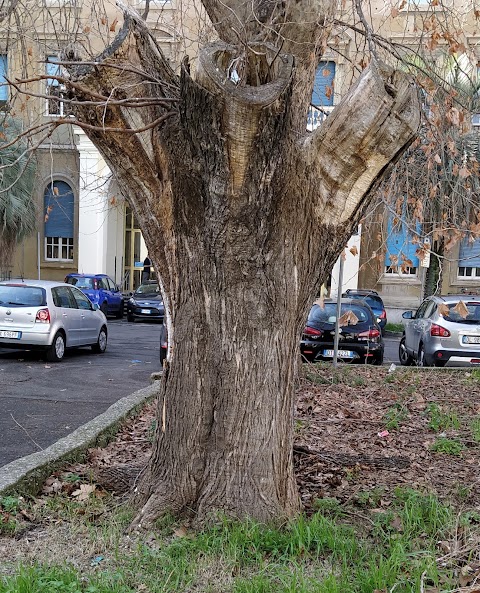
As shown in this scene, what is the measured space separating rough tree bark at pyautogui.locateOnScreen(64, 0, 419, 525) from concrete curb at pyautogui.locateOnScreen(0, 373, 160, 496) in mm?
941

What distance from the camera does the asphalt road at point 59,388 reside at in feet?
24.0

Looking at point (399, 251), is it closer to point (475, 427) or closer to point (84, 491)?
point (475, 427)

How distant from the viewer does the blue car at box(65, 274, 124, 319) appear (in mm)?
25641

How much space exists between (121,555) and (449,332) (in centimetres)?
989

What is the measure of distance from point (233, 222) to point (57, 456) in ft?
8.67

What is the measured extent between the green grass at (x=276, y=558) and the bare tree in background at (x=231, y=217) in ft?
0.84

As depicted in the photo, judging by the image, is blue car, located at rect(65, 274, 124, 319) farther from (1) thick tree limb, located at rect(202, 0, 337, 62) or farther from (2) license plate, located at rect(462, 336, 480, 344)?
(1) thick tree limb, located at rect(202, 0, 337, 62)

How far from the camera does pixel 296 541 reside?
388 centimetres

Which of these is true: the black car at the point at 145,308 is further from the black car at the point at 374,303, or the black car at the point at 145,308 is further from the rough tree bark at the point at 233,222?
the rough tree bark at the point at 233,222

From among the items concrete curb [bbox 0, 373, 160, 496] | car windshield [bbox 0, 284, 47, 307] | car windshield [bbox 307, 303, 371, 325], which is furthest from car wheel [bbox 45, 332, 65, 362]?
concrete curb [bbox 0, 373, 160, 496]

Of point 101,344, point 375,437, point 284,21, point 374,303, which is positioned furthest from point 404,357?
point 284,21

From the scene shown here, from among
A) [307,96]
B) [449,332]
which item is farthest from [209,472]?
[449,332]

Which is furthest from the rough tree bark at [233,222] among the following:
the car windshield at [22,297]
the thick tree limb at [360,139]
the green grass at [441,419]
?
the car windshield at [22,297]

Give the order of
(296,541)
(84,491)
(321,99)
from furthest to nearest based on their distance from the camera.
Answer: (321,99)
(84,491)
(296,541)
